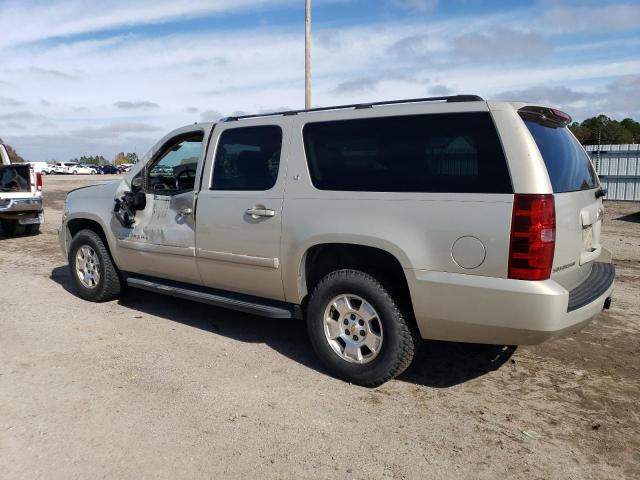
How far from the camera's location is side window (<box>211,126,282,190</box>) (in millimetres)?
4699

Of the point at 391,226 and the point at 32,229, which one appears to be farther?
the point at 32,229

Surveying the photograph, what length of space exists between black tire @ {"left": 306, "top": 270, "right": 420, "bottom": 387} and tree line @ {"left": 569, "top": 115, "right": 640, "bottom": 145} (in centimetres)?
2901

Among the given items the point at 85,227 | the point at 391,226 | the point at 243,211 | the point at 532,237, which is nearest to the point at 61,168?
the point at 85,227

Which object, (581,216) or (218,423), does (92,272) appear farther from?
(581,216)

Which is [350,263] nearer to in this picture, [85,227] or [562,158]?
[562,158]

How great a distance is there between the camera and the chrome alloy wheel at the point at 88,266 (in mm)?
6352

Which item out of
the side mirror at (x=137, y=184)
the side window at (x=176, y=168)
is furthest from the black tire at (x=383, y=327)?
the side mirror at (x=137, y=184)

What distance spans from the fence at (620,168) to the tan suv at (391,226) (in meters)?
16.2

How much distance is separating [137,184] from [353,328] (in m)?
2.90

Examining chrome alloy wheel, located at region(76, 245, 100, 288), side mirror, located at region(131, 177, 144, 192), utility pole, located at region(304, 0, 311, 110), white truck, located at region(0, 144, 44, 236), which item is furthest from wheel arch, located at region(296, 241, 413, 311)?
utility pole, located at region(304, 0, 311, 110)

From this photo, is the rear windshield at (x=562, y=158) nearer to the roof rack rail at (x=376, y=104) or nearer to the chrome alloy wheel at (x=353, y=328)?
the roof rack rail at (x=376, y=104)

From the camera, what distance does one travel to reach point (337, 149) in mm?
4320

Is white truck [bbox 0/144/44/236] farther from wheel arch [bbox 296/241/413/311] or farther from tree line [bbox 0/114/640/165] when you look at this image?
tree line [bbox 0/114/640/165]

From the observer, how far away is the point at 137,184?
19.0 feet
